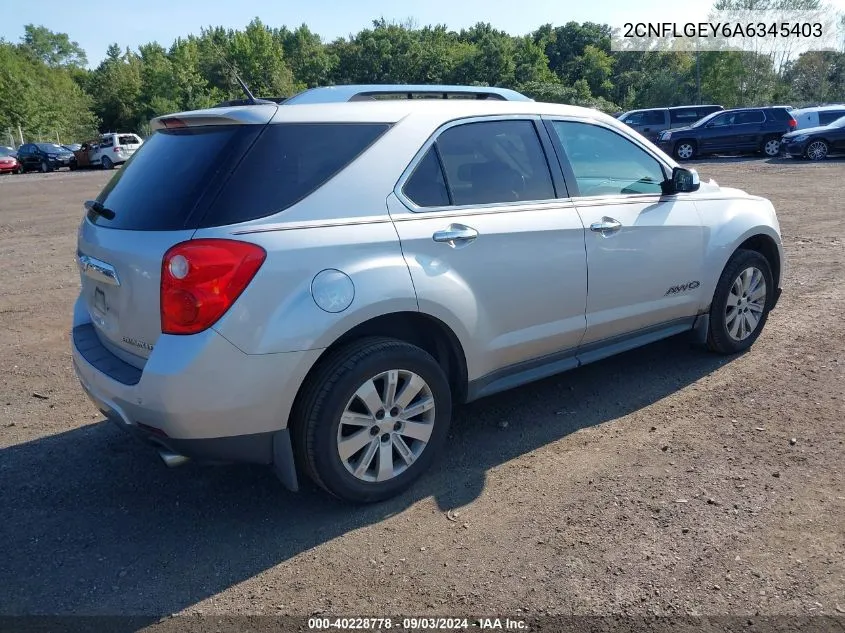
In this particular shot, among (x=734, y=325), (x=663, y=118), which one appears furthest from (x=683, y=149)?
(x=734, y=325)

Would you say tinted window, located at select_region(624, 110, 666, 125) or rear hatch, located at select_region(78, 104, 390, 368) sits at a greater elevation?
tinted window, located at select_region(624, 110, 666, 125)

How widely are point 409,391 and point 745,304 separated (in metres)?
2.96

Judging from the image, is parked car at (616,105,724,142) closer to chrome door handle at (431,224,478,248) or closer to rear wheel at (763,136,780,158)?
rear wheel at (763,136,780,158)

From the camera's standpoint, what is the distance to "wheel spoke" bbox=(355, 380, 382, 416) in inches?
124

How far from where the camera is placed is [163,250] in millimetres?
2875

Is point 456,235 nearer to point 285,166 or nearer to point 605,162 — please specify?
point 285,166

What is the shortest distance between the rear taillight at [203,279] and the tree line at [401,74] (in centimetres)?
4372

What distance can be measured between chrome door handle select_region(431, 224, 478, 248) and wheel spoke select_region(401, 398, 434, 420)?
757mm

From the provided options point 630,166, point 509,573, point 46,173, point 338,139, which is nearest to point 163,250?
point 338,139

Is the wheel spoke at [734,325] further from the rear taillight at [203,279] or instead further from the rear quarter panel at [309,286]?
the rear taillight at [203,279]

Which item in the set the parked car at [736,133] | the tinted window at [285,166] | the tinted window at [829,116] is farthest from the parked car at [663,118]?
the tinted window at [285,166]

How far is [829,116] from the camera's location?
24.8m

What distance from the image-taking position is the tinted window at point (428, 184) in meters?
3.40

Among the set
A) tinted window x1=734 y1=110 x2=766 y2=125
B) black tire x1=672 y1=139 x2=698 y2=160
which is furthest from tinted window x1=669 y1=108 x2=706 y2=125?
tinted window x1=734 y1=110 x2=766 y2=125
